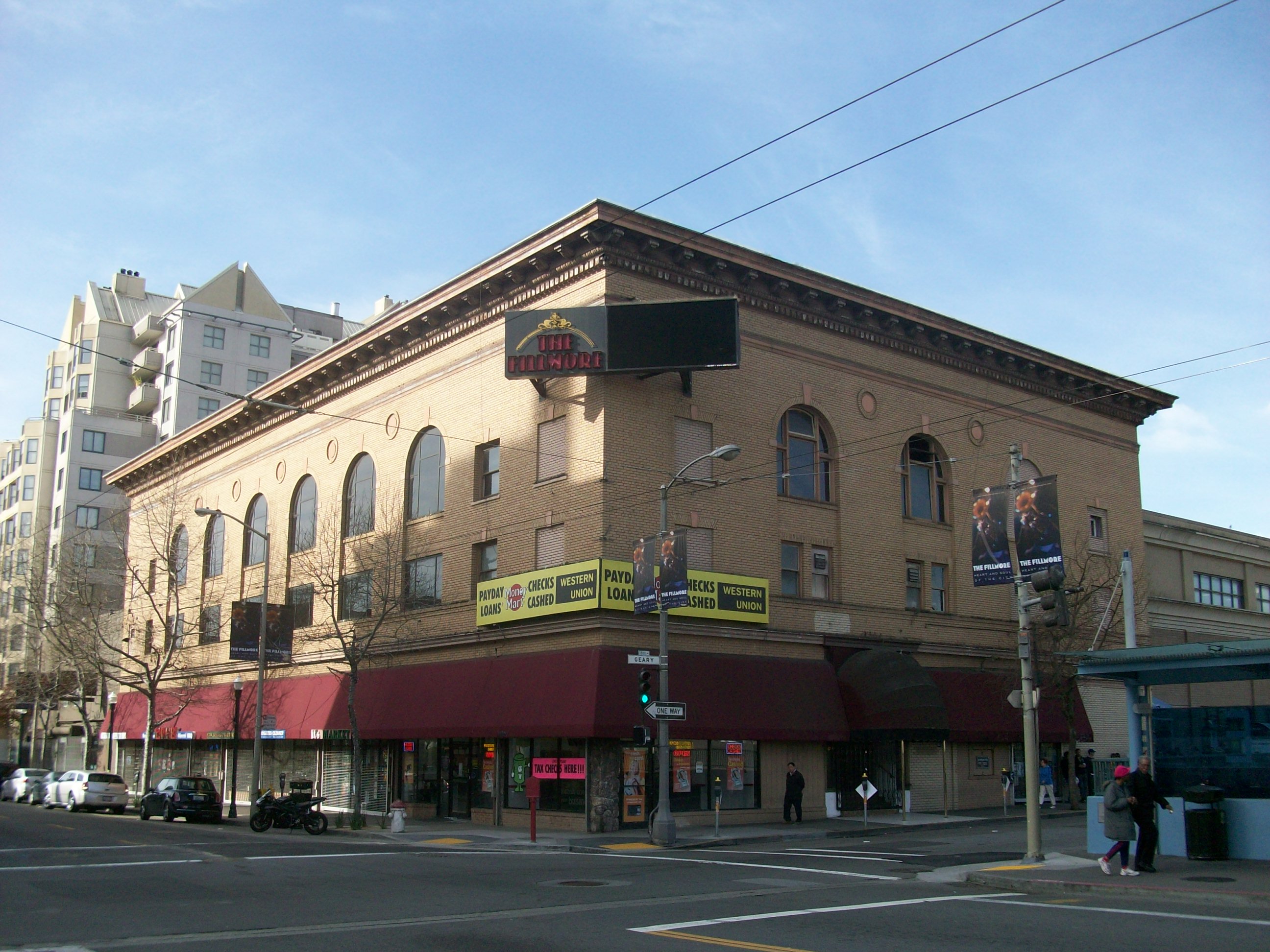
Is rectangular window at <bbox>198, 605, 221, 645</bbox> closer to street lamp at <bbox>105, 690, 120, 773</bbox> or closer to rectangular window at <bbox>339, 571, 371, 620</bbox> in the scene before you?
street lamp at <bbox>105, 690, 120, 773</bbox>

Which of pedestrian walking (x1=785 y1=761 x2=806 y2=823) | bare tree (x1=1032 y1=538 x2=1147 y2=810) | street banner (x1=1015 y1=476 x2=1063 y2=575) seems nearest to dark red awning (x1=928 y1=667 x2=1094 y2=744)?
bare tree (x1=1032 y1=538 x2=1147 y2=810)

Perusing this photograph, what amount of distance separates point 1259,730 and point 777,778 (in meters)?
15.8

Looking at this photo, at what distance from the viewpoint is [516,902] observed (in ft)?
51.6

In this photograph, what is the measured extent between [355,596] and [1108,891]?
2553cm

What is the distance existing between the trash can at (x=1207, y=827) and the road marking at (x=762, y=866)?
4553 millimetres

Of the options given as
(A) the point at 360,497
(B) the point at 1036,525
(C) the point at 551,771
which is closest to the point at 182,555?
(A) the point at 360,497

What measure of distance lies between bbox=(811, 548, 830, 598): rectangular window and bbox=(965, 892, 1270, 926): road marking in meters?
19.2

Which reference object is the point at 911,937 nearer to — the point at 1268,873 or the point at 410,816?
the point at 1268,873

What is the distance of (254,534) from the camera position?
48.4 meters

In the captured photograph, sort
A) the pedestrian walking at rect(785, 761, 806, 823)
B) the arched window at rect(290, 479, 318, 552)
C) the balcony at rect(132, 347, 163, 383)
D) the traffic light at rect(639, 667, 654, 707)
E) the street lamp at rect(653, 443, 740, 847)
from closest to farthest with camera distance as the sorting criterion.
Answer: the street lamp at rect(653, 443, 740, 847) → the traffic light at rect(639, 667, 654, 707) → the pedestrian walking at rect(785, 761, 806, 823) → the arched window at rect(290, 479, 318, 552) → the balcony at rect(132, 347, 163, 383)

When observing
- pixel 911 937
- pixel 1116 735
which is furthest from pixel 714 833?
pixel 1116 735

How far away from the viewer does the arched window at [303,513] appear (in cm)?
4372

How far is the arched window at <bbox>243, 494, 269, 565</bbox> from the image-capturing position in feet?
158

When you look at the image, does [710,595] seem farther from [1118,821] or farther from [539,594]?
[1118,821]
